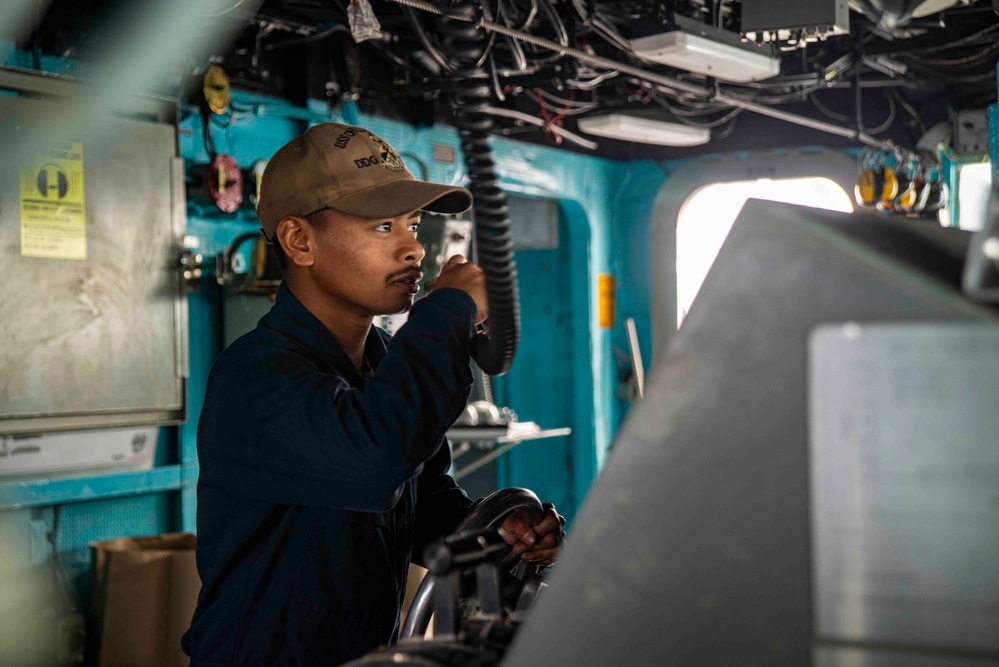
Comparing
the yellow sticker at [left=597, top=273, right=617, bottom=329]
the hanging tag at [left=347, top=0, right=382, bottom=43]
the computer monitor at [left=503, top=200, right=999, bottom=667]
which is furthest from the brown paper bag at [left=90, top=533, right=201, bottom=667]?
the yellow sticker at [left=597, top=273, right=617, bottom=329]

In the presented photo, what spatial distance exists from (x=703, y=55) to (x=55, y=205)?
Answer: 2525 mm

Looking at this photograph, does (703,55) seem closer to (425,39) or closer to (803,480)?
(425,39)

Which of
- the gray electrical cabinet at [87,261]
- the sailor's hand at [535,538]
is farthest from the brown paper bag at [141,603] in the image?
the sailor's hand at [535,538]

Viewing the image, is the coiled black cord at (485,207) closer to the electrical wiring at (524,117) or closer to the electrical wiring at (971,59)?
the electrical wiring at (524,117)

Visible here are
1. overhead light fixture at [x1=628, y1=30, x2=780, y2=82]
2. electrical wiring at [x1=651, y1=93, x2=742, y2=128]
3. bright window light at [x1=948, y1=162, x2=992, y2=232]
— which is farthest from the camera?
bright window light at [x1=948, y1=162, x2=992, y2=232]

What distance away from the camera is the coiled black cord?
2.05m

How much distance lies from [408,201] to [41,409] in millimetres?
2555

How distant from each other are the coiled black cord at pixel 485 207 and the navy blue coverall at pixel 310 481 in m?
0.14

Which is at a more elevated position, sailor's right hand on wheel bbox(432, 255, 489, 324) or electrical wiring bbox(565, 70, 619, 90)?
electrical wiring bbox(565, 70, 619, 90)

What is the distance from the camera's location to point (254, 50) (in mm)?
4523

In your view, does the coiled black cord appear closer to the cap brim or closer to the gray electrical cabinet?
the cap brim

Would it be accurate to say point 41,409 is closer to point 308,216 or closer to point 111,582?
point 111,582

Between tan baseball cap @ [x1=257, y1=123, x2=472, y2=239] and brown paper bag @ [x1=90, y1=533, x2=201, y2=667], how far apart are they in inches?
92.3

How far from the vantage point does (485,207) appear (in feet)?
8.35
